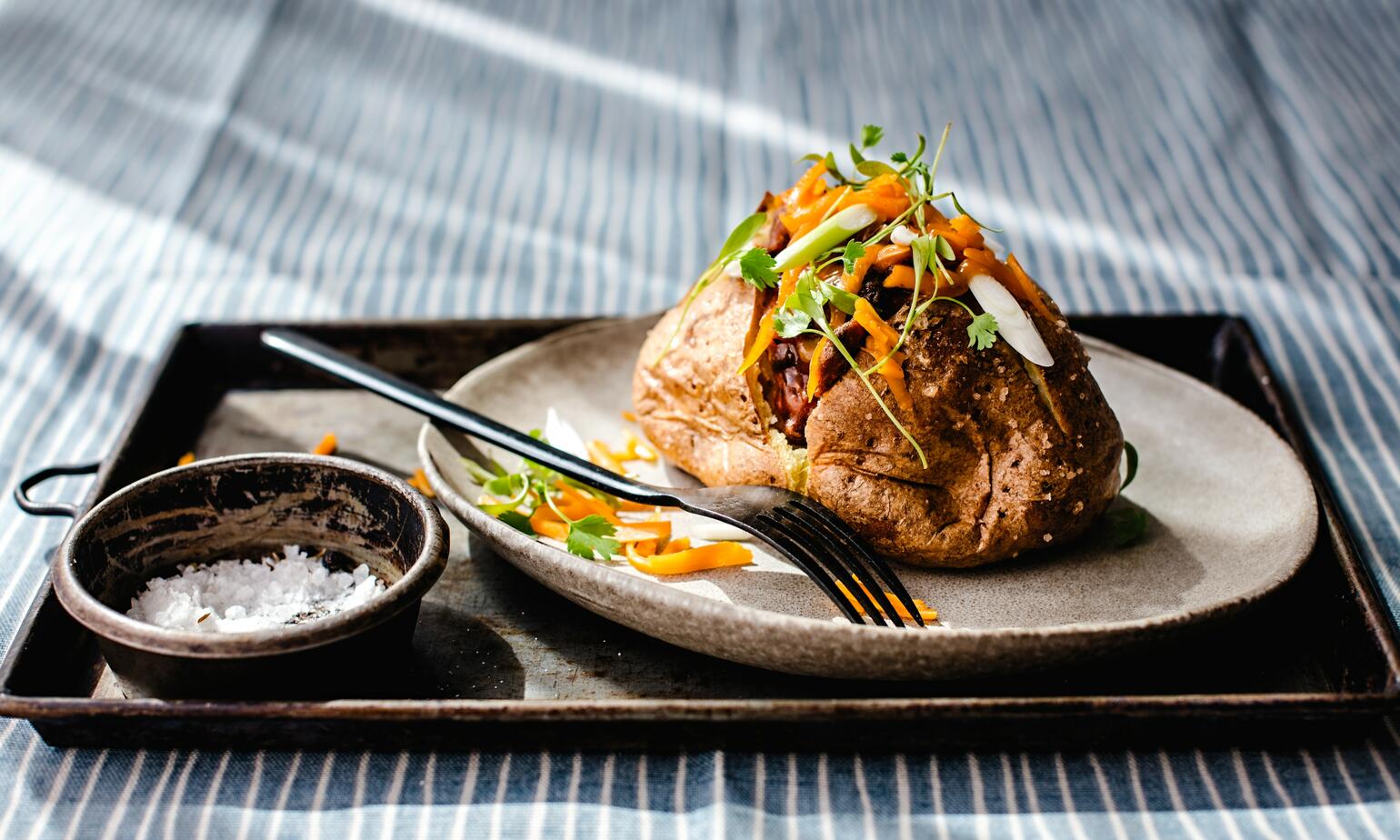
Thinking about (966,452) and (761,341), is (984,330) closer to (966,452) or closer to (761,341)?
(966,452)

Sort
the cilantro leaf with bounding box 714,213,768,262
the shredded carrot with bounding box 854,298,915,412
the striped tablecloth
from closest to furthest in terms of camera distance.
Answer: the striped tablecloth, the shredded carrot with bounding box 854,298,915,412, the cilantro leaf with bounding box 714,213,768,262

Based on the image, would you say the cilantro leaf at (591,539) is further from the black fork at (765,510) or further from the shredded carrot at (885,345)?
the shredded carrot at (885,345)

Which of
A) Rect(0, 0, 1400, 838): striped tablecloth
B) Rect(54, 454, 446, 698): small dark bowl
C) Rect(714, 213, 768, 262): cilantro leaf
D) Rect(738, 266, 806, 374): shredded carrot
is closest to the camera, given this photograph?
Rect(54, 454, 446, 698): small dark bowl

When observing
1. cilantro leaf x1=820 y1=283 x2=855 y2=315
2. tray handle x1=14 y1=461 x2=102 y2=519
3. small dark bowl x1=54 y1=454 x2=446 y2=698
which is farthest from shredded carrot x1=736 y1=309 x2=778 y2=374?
tray handle x1=14 y1=461 x2=102 y2=519

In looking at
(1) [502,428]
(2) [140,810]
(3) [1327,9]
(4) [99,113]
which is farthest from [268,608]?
(3) [1327,9]

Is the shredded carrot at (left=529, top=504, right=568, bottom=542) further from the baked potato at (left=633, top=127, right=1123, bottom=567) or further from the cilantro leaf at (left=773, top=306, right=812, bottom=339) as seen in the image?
the cilantro leaf at (left=773, top=306, right=812, bottom=339)

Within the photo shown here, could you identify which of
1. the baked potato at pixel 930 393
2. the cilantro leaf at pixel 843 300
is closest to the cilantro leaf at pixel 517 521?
the baked potato at pixel 930 393
